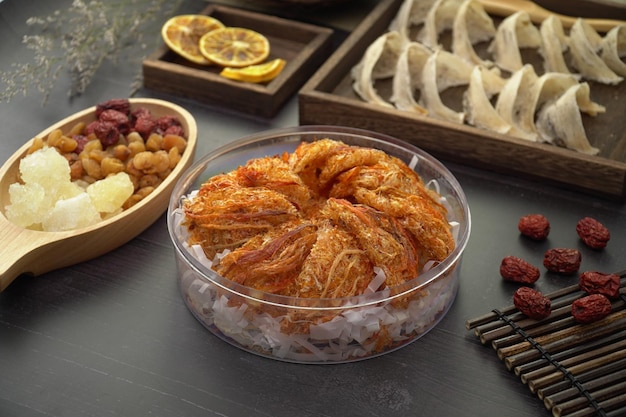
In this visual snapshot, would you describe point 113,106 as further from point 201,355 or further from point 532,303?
point 532,303

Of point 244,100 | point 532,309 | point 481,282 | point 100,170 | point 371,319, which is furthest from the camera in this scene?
point 244,100

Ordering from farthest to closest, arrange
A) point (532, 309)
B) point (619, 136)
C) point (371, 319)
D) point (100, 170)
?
point (619, 136)
point (100, 170)
point (532, 309)
point (371, 319)

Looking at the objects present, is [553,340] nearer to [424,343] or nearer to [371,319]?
[424,343]

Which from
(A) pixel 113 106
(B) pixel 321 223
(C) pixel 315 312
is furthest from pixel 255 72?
(C) pixel 315 312

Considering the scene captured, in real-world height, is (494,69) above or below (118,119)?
below

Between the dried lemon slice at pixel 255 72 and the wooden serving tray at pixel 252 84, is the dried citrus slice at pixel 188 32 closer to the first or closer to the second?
the wooden serving tray at pixel 252 84

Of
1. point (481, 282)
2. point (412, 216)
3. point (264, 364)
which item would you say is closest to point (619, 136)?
point (481, 282)

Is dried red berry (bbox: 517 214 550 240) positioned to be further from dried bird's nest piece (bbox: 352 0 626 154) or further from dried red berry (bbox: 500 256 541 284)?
dried bird's nest piece (bbox: 352 0 626 154)
